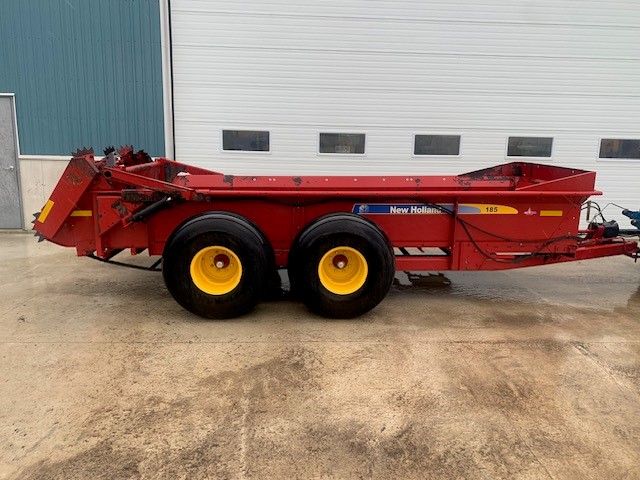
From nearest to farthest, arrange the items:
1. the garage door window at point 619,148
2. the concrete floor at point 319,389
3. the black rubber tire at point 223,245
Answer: the concrete floor at point 319,389
the black rubber tire at point 223,245
the garage door window at point 619,148

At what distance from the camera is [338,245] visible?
4.84 meters

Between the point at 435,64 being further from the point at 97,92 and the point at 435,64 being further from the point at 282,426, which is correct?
the point at 282,426

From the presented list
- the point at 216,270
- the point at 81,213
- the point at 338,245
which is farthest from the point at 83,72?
the point at 338,245

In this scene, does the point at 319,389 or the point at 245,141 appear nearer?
the point at 319,389

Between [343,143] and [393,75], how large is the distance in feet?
4.68

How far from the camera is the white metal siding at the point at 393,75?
27.7 feet

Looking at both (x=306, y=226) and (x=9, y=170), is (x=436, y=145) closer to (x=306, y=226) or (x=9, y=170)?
(x=306, y=226)

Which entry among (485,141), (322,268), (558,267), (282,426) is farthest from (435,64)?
(282,426)

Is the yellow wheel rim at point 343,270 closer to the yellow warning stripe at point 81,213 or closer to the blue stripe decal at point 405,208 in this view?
the blue stripe decal at point 405,208

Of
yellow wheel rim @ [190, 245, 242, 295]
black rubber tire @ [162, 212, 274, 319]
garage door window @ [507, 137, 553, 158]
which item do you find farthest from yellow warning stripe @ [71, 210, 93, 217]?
garage door window @ [507, 137, 553, 158]

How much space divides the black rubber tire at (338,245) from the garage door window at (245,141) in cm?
417

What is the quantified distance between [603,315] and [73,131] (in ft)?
27.9

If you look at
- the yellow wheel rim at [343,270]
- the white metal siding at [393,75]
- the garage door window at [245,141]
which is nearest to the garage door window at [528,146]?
the white metal siding at [393,75]

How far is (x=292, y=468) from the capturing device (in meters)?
2.81
